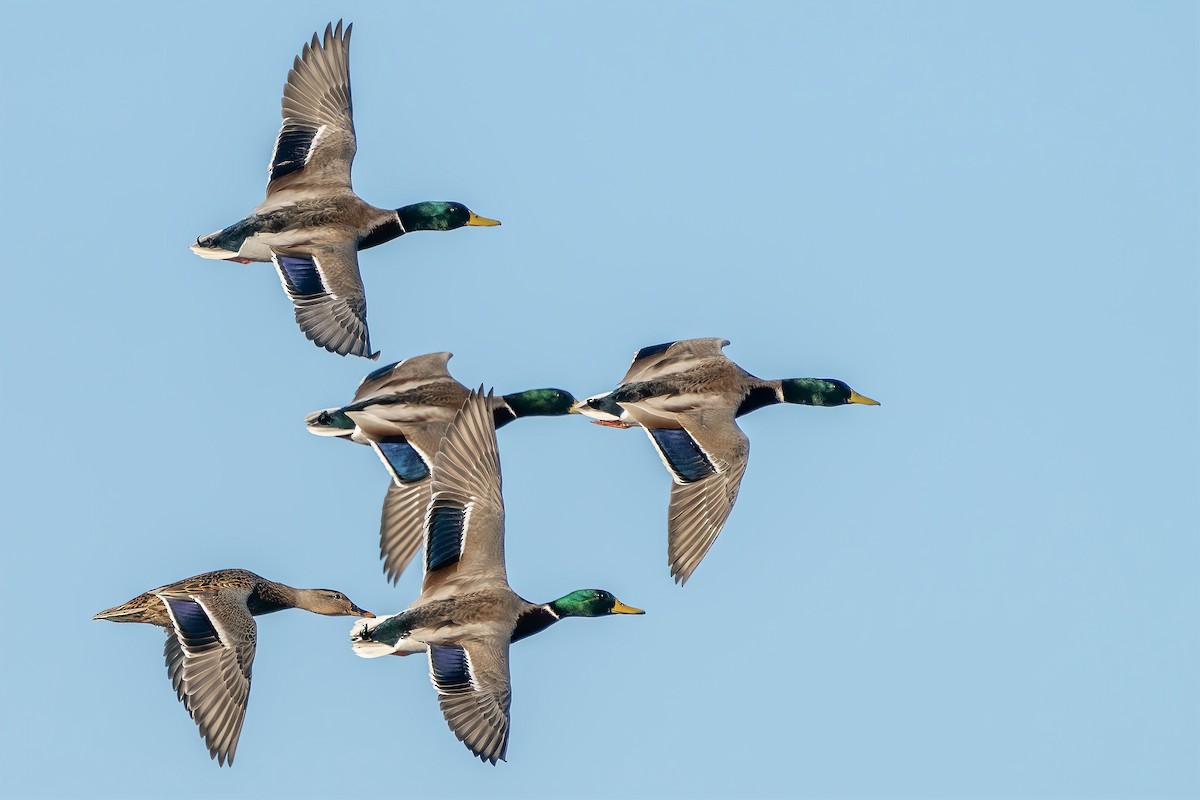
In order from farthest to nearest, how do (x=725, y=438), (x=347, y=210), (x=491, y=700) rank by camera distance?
1. (x=347, y=210)
2. (x=725, y=438)
3. (x=491, y=700)

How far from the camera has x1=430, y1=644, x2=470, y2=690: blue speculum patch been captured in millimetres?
26494

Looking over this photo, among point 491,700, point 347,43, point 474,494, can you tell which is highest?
point 347,43

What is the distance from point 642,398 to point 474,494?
3.48 meters

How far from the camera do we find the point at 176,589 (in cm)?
2791

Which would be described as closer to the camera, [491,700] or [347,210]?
[491,700]

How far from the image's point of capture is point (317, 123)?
33.1m

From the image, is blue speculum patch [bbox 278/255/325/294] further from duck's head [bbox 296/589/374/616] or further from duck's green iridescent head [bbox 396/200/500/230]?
duck's head [bbox 296/589/374/616]

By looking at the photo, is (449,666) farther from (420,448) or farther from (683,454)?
(683,454)

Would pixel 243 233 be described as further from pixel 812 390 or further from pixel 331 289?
pixel 812 390

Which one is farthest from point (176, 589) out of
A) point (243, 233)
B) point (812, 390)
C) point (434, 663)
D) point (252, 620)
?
point (812, 390)

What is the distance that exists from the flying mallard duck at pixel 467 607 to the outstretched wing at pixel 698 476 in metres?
1.85

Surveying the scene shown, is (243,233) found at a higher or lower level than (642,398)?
higher

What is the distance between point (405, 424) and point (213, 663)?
4.65 meters

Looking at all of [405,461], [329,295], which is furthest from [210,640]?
[329,295]
